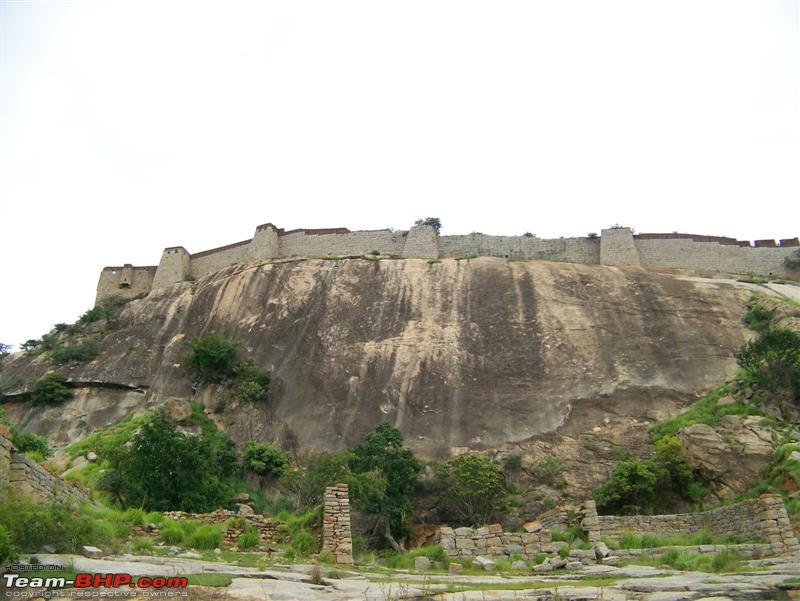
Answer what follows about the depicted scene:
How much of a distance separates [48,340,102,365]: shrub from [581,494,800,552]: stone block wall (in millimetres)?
32070

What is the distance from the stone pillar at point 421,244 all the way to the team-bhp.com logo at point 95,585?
120 feet

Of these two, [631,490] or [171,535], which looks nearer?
[171,535]

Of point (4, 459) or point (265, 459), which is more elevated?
point (265, 459)

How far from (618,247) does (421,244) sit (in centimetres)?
1177

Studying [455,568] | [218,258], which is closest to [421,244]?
[218,258]

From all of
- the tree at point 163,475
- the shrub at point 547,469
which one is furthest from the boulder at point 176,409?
the shrub at point 547,469

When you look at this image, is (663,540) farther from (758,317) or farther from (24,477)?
(758,317)

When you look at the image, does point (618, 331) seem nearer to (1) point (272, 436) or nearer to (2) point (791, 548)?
(1) point (272, 436)

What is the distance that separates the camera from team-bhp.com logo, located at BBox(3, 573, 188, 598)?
26.7 ft

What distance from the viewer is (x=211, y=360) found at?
119 ft

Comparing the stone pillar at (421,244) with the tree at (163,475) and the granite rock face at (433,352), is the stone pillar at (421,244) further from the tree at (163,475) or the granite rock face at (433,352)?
the tree at (163,475)

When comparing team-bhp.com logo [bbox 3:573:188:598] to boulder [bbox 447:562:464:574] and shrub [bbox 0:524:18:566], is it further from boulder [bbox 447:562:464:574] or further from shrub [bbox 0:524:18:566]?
boulder [bbox 447:562:464:574]

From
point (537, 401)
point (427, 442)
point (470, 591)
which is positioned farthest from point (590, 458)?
point (470, 591)

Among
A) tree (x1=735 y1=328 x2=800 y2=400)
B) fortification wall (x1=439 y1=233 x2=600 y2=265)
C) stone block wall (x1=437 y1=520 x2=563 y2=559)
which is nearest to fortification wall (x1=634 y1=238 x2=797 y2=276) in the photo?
fortification wall (x1=439 y1=233 x2=600 y2=265)
